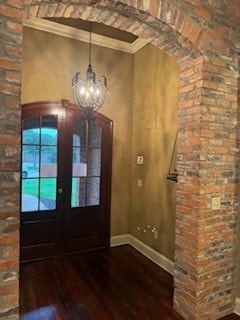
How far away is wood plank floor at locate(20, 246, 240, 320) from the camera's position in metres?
2.40

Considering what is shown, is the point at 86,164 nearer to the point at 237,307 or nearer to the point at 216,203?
the point at 216,203

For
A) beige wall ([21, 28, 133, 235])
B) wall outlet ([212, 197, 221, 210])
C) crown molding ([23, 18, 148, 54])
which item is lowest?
wall outlet ([212, 197, 221, 210])

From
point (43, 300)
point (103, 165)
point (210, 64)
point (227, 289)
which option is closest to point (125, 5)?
point (210, 64)

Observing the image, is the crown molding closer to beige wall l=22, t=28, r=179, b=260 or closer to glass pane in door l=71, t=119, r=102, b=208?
beige wall l=22, t=28, r=179, b=260

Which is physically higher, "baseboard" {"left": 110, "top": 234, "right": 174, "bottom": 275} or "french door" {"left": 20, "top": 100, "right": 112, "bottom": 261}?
"french door" {"left": 20, "top": 100, "right": 112, "bottom": 261}

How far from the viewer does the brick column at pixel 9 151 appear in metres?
1.45

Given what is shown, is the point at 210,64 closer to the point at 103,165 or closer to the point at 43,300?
the point at 103,165

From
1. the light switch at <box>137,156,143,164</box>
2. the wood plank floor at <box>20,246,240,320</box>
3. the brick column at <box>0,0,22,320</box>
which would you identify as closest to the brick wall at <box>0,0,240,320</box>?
the wood plank floor at <box>20,246,240,320</box>

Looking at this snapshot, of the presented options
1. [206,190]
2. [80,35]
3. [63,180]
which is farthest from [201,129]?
[80,35]

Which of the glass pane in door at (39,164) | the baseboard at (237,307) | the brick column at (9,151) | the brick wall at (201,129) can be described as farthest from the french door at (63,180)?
the baseboard at (237,307)

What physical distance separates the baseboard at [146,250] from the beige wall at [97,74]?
0.40 ft

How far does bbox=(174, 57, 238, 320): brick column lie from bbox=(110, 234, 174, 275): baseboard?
804mm

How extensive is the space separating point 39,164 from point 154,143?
5.79ft

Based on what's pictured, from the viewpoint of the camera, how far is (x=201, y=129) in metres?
2.22
